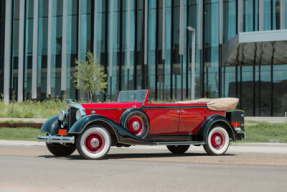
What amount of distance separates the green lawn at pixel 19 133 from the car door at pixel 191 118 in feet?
31.2

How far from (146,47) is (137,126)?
1087 inches

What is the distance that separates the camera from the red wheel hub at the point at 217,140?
11656 mm

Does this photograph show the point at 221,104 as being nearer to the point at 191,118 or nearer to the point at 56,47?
the point at 191,118

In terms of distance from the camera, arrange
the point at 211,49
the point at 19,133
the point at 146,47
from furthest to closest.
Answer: the point at 146,47 < the point at 211,49 < the point at 19,133

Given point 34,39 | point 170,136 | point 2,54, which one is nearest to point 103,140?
point 170,136

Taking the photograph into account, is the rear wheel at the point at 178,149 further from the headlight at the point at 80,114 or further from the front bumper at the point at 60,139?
the front bumper at the point at 60,139

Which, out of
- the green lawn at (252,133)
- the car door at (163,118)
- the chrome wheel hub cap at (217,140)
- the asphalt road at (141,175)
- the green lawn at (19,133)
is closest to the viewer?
the asphalt road at (141,175)

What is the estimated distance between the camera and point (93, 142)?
32.4 feet

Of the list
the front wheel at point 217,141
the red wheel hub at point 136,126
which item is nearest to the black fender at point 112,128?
the red wheel hub at point 136,126

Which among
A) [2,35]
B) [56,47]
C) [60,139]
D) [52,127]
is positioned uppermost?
[2,35]

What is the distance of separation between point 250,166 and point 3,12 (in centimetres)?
3916

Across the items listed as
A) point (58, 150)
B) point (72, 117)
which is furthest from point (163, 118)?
point (58, 150)

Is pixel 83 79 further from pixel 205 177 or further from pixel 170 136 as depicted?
pixel 205 177

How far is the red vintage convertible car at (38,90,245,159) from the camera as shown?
9922 mm
